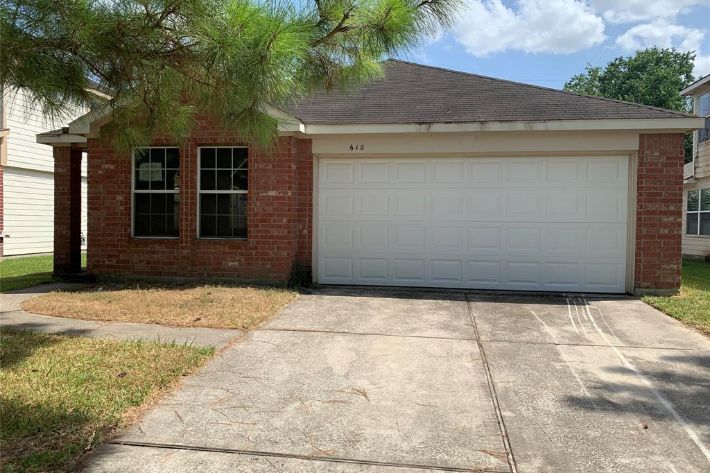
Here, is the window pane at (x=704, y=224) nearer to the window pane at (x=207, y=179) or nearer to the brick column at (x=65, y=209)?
the window pane at (x=207, y=179)

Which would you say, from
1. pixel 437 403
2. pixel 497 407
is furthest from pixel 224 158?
pixel 497 407

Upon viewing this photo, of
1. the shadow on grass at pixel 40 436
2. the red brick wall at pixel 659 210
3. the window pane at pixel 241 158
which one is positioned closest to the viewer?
the shadow on grass at pixel 40 436

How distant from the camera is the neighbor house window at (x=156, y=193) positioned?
971cm

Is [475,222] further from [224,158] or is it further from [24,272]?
[24,272]

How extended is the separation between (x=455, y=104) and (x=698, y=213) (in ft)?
43.1

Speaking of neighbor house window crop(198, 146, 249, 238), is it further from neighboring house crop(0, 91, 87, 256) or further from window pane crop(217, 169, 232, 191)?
neighboring house crop(0, 91, 87, 256)

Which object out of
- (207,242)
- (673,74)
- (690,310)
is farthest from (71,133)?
(673,74)

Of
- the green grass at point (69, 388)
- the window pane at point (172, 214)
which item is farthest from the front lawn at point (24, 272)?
the green grass at point (69, 388)

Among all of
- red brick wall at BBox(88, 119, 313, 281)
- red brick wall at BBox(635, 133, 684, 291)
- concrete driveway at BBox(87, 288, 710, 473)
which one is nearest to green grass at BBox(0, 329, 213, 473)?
concrete driveway at BBox(87, 288, 710, 473)

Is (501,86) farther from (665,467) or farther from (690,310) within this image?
(665,467)

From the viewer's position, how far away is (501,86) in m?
10.3

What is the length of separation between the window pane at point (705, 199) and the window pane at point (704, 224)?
257mm

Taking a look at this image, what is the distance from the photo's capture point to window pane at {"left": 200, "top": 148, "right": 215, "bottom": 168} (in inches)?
377

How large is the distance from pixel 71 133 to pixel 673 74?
1816 inches
